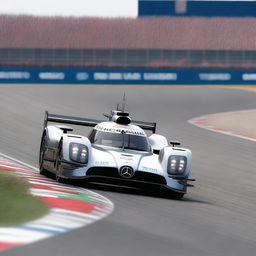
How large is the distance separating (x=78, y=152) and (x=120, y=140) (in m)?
1.11

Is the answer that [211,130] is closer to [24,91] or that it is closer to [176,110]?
[176,110]

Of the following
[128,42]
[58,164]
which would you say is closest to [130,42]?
[128,42]

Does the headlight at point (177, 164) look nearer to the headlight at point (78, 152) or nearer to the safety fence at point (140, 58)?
the headlight at point (78, 152)

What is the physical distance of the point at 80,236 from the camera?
8.06 metres

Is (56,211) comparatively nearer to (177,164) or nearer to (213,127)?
(177,164)

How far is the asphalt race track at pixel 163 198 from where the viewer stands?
8.20m

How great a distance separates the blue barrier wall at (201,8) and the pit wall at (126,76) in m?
15.1

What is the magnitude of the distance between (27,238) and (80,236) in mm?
615

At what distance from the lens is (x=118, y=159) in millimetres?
13062

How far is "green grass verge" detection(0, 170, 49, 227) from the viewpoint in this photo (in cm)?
876

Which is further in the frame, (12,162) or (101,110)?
(101,110)

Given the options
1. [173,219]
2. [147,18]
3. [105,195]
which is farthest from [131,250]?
[147,18]

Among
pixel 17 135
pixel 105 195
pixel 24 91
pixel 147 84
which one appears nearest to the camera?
pixel 105 195

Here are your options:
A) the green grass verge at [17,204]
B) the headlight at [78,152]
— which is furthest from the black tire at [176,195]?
the green grass verge at [17,204]
